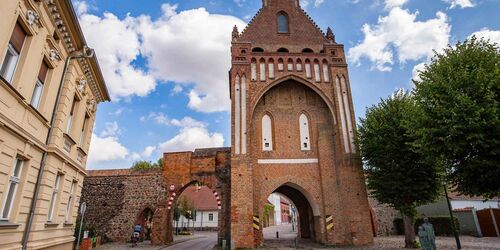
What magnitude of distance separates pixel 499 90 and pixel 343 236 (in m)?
11.5

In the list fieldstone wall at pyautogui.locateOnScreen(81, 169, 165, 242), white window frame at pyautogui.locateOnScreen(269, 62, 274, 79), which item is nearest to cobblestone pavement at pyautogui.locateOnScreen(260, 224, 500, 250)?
fieldstone wall at pyautogui.locateOnScreen(81, 169, 165, 242)

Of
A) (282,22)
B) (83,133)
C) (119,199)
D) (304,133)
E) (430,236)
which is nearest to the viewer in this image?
(430,236)

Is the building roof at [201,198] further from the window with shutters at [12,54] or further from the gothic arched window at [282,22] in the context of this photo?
the window with shutters at [12,54]

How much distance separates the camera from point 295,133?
813 inches

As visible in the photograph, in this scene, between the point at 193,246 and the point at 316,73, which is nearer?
the point at 193,246

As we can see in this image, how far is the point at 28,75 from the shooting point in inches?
295

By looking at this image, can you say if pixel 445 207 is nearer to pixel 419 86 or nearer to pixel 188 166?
pixel 419 86

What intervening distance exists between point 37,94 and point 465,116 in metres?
13.7

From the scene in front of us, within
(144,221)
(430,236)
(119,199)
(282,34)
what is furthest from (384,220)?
(119,199)

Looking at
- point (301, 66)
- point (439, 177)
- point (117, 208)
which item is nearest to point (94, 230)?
point (117, 208)

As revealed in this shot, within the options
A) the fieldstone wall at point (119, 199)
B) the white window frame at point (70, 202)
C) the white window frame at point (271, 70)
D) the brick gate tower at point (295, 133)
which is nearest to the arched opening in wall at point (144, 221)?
the fieldstone wall at point (119, 199)

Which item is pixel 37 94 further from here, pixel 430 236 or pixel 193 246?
pixel 193 246

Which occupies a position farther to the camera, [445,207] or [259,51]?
[445,207]

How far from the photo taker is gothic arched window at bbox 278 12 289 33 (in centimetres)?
2378
